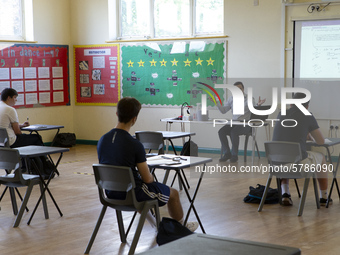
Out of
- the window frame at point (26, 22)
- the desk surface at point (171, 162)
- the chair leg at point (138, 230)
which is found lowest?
the chair leg at point (138, 230)

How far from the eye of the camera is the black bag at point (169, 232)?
12.1 ft

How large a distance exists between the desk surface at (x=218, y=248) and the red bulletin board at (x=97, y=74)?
8747 millimetres

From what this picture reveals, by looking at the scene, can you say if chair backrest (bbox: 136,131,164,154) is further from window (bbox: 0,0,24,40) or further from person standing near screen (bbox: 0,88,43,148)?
window (bbox: 0,0,24,40)

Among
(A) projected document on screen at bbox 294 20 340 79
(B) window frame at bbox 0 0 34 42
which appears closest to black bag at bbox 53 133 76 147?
(B) window frame at bbox 0 0 34 42

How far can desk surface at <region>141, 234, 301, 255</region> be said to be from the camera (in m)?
1.39

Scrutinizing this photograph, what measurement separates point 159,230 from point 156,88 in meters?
6.08

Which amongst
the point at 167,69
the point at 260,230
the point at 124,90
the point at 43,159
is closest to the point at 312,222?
the point at 260,230

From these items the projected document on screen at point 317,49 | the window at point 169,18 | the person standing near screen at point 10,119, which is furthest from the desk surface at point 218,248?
the window at point 169,18

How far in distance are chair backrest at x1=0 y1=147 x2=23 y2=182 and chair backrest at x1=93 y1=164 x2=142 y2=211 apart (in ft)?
3.56

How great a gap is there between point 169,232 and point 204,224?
4.04 feet

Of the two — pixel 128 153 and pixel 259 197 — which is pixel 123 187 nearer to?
pixel 128 153

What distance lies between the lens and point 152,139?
19.4 ft

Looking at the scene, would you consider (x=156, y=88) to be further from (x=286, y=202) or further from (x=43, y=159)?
(x=286, y=202)

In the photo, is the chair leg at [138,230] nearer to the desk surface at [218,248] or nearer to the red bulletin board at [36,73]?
the desk surface at [218,248]
